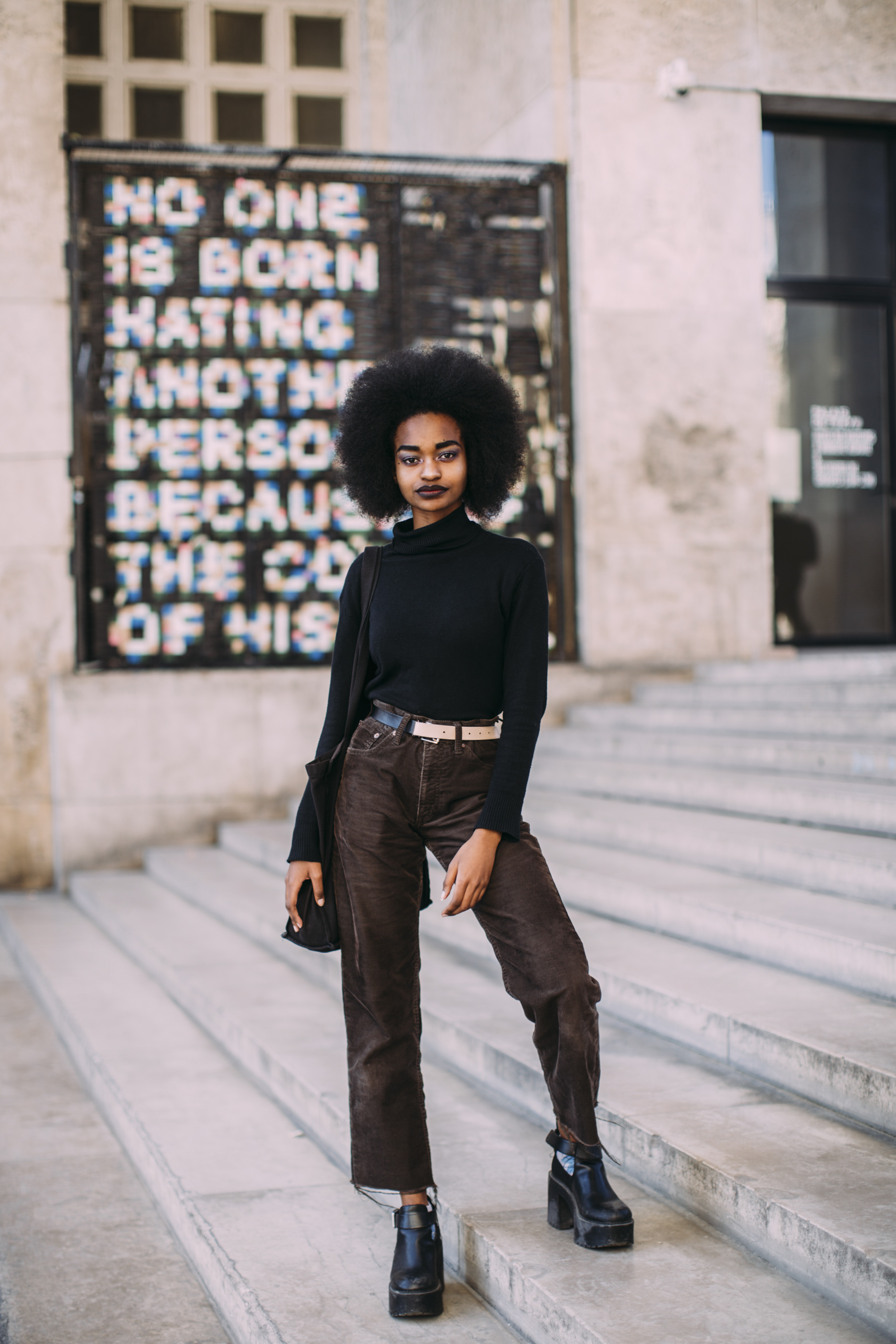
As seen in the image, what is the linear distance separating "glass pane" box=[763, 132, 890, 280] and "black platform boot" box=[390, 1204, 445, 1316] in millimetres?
7622

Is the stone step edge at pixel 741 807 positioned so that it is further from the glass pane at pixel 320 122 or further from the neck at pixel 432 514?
the glass pane at pixel 320 122

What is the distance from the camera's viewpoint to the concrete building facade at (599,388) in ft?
26.4

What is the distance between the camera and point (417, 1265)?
108 inches

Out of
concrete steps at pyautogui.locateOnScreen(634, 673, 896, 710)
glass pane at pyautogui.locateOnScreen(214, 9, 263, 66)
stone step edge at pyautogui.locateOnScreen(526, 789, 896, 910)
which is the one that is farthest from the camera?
glass pane at pyautogui.locateOnScreen(214, 9, 263, 66)

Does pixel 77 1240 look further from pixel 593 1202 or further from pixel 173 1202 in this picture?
pixel 593 1202

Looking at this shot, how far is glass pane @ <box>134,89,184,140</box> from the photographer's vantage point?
10.5 meters

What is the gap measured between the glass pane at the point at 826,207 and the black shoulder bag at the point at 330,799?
7.03 metres

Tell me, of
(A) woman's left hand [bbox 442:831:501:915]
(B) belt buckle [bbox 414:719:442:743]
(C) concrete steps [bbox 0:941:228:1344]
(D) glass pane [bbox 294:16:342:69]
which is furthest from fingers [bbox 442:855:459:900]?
(D) glass pane [bbox 294:16:342:69]

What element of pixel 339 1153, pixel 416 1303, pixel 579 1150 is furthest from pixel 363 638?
pixel 339 1153

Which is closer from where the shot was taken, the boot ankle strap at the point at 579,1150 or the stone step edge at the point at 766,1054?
the boot ankle strap at the point at 579,1150

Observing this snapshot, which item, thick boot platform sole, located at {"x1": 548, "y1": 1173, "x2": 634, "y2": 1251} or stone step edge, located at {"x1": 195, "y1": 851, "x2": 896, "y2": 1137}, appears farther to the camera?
stone step edge, located at {"x1": 195, "y1": 851, "x2": 896, "y2": 1137}

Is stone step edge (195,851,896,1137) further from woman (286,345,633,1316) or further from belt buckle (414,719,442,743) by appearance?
belt buckle (414,719,442,743)

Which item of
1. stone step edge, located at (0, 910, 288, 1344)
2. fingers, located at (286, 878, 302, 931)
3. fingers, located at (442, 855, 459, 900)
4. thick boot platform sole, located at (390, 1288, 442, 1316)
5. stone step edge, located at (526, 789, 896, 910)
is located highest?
fingers, located at (442, 855, 459, 900)

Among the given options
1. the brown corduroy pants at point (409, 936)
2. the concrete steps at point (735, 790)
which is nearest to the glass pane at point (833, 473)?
the concrete steps at point (735, 790)
